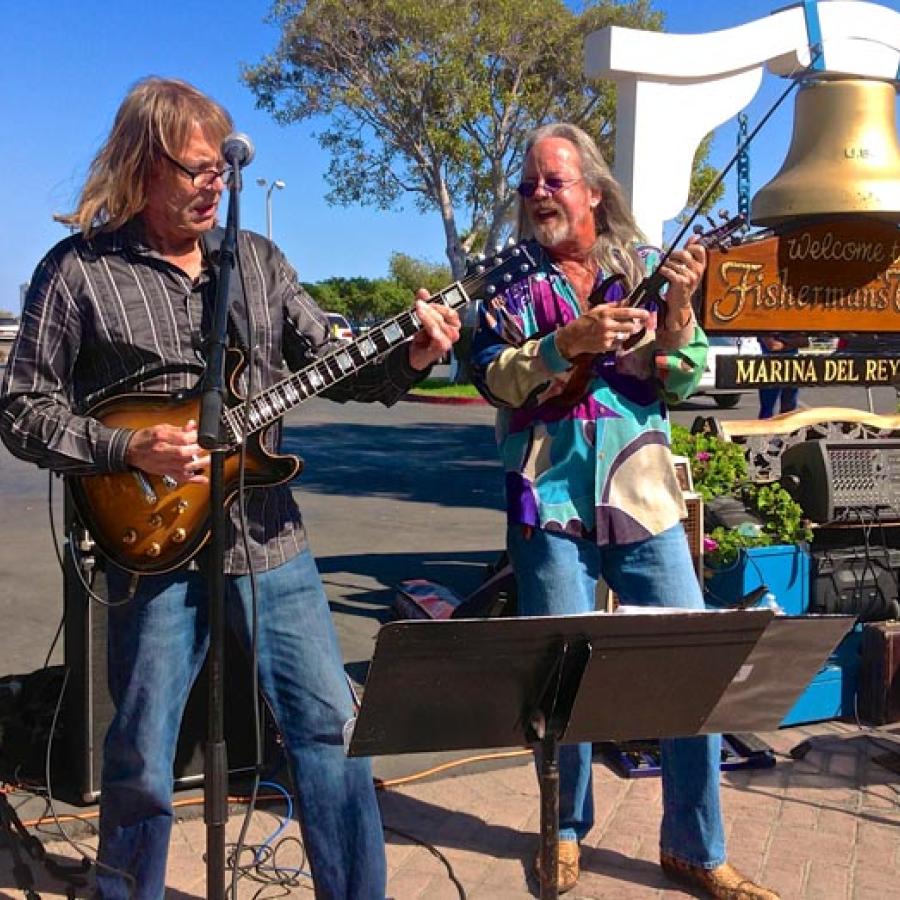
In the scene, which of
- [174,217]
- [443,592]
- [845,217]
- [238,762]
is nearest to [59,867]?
[238,762]

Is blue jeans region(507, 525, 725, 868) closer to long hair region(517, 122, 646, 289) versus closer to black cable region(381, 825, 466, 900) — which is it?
black cable region(381, 825, 466, 900)

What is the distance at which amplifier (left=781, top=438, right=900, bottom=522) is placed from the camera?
446cm

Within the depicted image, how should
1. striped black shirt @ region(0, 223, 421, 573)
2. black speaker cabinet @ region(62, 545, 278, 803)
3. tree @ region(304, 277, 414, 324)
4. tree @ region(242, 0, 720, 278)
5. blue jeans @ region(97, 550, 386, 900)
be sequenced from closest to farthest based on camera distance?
striped black shirt @ region(0, 223, 421, 573)
blue jeans @ region(97, 550, 386, 900)
black speaker cabinet @ region(62, 545, 278, 803)
tree @ region(242, 0, 720, 278)
tree @ region(304, 277, 414, 324)

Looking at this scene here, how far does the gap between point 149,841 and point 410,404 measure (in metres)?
19.9

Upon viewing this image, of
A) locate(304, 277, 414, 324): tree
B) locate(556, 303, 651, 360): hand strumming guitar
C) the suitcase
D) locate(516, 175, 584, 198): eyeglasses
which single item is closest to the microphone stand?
locate(556, 303, 651, 360): hand strumming guitar

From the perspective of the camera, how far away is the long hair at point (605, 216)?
282cm

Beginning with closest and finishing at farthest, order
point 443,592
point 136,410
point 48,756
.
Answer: point 136,410 < point 48,756 < point 443,592

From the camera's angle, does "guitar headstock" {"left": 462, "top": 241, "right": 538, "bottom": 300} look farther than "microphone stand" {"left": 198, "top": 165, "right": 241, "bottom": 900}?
Yes

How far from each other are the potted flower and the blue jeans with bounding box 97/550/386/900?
2399 millimetres

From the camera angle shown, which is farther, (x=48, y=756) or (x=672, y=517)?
(x=48, y=756)

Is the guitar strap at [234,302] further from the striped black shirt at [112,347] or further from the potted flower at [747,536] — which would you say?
the potted flower at [747,536]

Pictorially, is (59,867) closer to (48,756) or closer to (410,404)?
(48,756)

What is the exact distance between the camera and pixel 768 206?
4.33m

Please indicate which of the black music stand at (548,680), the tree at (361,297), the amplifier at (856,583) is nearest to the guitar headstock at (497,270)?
the black music stand at (548,680)
